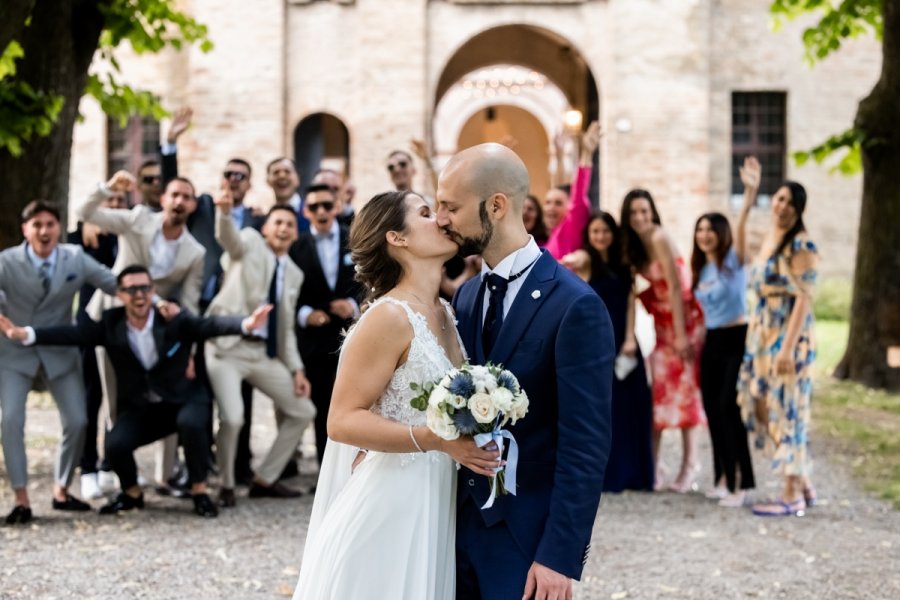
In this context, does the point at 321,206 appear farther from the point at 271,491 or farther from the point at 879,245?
the point at 879,245

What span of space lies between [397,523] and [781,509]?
519 cm

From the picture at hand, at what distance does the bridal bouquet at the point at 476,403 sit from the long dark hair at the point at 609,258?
18.9 ft

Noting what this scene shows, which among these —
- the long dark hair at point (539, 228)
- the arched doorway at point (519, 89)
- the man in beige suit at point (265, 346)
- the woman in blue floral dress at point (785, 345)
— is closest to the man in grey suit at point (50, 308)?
the man in beige suit at point (265, 346)

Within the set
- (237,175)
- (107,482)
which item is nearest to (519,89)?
(237,175)

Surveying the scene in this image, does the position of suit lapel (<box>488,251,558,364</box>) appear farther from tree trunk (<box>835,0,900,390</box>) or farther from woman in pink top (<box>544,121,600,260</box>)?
tree trunk (<box>835,0,900,390</box>)

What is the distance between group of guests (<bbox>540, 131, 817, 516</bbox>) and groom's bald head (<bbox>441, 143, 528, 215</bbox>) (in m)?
4.83

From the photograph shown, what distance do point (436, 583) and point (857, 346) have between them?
12411mm

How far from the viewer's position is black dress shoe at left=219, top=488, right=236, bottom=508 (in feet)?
26.4

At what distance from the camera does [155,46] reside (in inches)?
514

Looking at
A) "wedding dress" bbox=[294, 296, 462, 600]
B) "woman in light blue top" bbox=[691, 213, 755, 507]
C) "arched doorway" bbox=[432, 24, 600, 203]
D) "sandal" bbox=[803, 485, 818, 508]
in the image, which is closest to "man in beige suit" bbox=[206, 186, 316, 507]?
"woman in light blue top" bbox=[691, 213, 755, 507]

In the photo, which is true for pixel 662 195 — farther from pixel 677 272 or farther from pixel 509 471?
pixel 509 471

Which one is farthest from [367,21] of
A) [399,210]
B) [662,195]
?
[399,210]

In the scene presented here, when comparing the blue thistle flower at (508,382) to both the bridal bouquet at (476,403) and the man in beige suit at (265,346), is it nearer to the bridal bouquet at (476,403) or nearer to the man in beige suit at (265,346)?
the bridal bouquet at (476,403)

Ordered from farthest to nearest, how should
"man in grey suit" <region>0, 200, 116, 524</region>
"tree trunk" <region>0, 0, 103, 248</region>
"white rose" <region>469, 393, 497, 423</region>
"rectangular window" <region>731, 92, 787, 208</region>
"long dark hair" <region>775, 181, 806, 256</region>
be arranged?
"rectangular window" <region>731, 92, 787, 208</region> → "tree trunk" <region>0, 0, 103, 248</region> → "man in grey suit" <region>0, 200, 116, 524</region> → "long dark hair" <region>775, 181, 806, 256</region> → "white rose" <region>469, 393, 497, 423</region>
